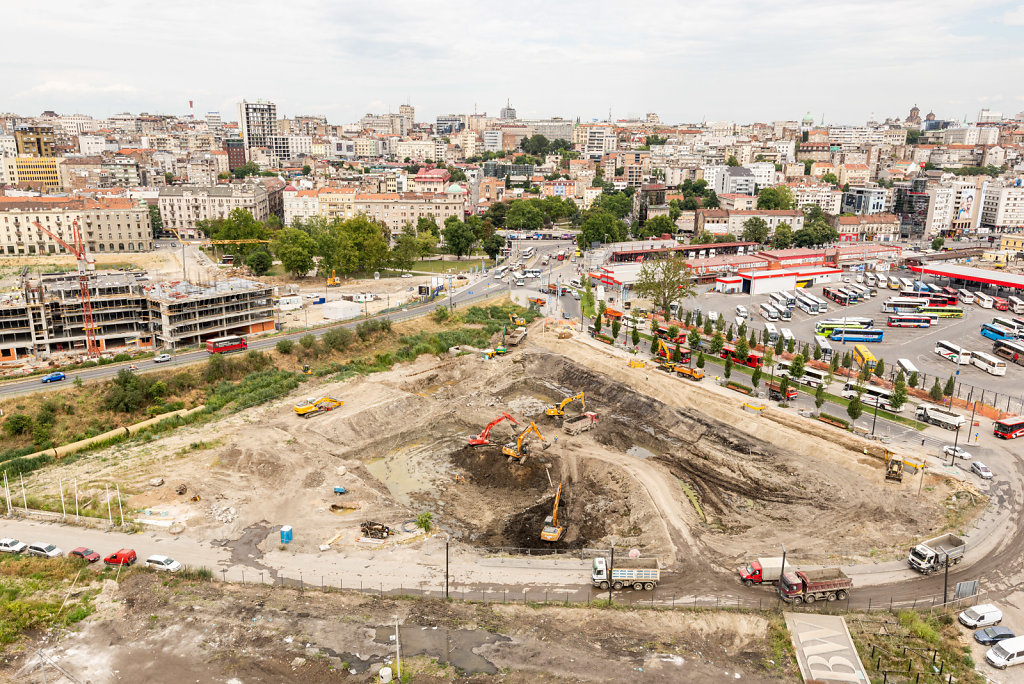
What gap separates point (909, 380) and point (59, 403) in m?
46.7

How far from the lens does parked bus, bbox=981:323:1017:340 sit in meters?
48.0

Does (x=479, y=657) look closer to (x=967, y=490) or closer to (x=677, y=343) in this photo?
(x=967, y=490)

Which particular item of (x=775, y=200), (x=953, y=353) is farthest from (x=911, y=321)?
(x=775, y=200)

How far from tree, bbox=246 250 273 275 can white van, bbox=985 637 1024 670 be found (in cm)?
6373

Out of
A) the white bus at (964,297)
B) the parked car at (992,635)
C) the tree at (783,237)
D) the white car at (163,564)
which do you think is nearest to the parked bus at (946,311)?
the white bus at (964,297)

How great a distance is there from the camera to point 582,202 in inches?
4434

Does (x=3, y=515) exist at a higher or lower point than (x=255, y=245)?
lower

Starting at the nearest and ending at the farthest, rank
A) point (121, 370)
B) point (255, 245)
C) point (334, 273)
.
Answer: point (121, 370), point (334, 273), point (255, 245)

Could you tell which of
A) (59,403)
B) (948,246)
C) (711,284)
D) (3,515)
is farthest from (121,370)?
(948,246)

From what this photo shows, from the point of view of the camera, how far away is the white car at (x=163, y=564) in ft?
75.2

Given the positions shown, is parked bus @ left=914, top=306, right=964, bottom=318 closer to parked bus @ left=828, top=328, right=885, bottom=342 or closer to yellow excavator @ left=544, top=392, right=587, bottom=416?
parked bus @ left=828, top=328, right=885, bottom=342

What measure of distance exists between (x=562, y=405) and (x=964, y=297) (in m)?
46.3

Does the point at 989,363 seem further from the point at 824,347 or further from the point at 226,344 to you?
the point at 226,344

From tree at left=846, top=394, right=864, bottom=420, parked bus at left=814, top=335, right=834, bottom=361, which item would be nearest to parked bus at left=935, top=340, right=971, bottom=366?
Answer: parked bus at left=814, top=335, right=834, bottom=361
